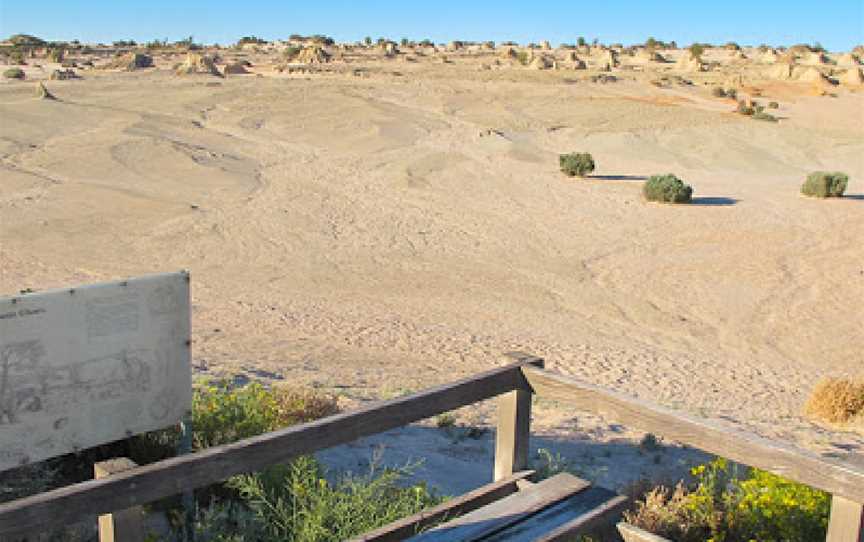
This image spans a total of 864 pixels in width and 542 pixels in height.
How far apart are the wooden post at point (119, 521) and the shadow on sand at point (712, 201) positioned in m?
19.1

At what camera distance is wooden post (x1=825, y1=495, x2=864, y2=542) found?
12.3 ft

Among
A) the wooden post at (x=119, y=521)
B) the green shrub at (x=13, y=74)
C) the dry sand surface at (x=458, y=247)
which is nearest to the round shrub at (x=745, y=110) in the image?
the dry sand surface at (x=458, y=247)

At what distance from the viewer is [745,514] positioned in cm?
495

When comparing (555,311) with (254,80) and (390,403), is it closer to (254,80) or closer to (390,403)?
(390,403)

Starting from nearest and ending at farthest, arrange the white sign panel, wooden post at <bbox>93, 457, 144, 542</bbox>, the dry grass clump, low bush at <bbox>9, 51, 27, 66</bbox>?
wooden post at <bbox>93, 457, 144, 542</bbox> → the white sign panel → the dry grass clump → low bush at <bbox>9, 51, 27, 66</bbox>

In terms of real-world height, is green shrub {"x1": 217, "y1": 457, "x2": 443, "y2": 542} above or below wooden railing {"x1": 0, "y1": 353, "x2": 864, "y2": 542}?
below

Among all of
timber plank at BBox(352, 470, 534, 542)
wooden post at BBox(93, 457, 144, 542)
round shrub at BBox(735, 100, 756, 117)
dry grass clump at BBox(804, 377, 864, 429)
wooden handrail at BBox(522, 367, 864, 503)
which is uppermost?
round shrub at BBox(735, 100, 756, 117)

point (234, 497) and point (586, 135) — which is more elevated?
point (586, 135)

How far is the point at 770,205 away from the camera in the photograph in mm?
21312

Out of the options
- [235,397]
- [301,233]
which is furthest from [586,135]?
[235,397]

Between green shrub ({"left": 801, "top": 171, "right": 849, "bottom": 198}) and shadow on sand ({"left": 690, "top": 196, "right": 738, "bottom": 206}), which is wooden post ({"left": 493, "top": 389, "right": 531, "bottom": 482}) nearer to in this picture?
shadow on sand ({"left": 690, "top": 196, "right": 738, "bottom": 206})

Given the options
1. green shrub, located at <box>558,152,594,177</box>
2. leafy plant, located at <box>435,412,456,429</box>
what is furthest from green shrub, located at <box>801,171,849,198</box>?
leafy plant, located at <box>435,412,456,429</box>

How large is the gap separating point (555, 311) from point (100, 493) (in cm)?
1038

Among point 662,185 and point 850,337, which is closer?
point 850,337
